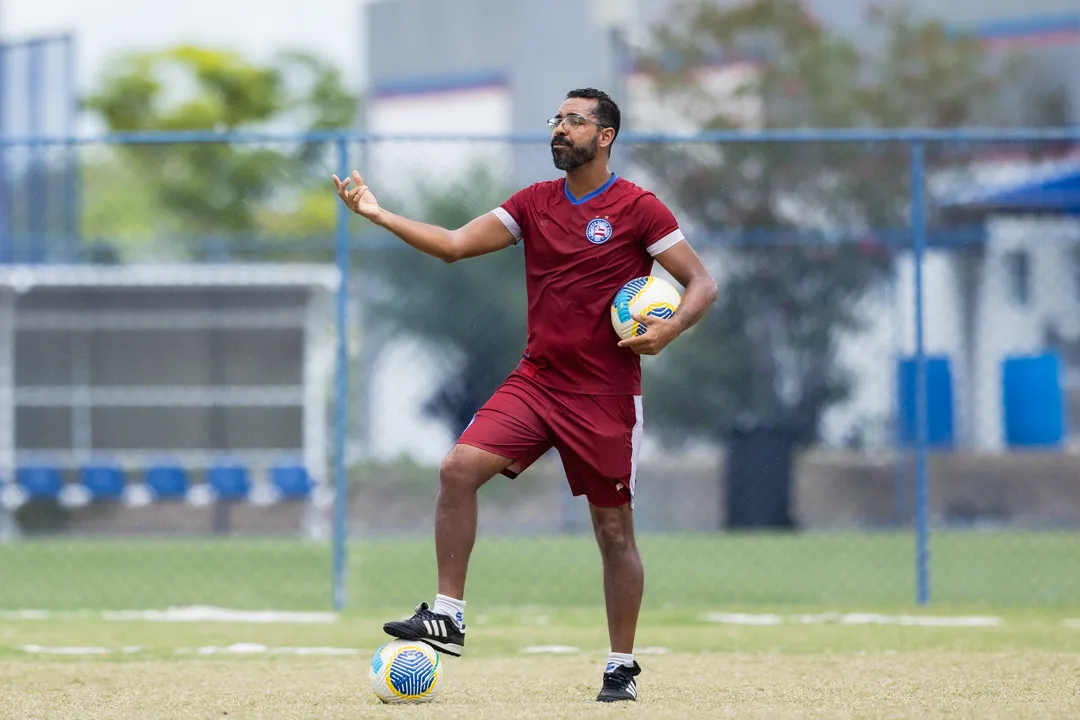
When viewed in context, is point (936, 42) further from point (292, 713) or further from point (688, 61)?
point (292, 713)

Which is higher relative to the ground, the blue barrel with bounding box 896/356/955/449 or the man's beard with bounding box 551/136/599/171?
the man's beard with bounding box 551/136/599/171

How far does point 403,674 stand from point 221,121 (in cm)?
3739

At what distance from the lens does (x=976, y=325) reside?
16.1m

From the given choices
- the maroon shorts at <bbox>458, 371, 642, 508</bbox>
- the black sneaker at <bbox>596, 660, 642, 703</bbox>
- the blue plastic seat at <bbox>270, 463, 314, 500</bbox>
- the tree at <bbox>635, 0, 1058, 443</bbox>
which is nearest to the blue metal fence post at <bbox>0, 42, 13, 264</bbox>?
the blue plastic seat at <bbox>270, 463, 314, 500</bbox>

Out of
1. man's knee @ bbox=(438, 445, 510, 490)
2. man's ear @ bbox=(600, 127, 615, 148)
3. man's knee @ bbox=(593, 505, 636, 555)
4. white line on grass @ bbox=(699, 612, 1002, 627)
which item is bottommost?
white line on grass @ bbox=(699, 612, 1002, 627)

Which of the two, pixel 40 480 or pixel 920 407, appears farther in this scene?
pixel 40 480

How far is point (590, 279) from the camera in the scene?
5664 millimetres

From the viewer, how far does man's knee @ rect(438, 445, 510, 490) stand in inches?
217

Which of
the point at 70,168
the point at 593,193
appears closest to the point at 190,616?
the point at 593,193

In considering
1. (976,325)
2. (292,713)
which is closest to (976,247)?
(976,325)

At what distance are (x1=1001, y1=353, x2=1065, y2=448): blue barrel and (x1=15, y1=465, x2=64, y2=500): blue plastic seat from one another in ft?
31.3

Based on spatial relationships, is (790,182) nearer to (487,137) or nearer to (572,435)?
(487,137)

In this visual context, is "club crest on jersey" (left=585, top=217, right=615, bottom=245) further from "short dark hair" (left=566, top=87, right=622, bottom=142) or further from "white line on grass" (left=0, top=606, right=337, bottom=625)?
"white line on grass" (left=0, top=606, right=337, bottom=625)

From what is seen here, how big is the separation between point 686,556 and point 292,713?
819 centimetres
